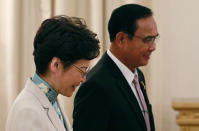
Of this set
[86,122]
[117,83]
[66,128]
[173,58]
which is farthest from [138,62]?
[173,58]

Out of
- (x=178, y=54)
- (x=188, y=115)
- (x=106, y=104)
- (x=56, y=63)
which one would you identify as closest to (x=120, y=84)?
(x=106, y=104)

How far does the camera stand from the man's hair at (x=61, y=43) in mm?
1654

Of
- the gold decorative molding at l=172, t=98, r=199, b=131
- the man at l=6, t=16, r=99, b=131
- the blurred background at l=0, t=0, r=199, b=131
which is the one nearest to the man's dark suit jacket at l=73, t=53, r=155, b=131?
the man at l=6, t=16, r=99, b=131

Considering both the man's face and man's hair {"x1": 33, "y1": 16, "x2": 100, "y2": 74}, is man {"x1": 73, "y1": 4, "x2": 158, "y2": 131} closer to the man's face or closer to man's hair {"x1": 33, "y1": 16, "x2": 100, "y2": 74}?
the man's face

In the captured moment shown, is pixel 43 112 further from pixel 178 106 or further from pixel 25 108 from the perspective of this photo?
pixel 178 106

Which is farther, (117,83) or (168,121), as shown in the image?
(168,121)

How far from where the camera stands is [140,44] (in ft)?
7.66

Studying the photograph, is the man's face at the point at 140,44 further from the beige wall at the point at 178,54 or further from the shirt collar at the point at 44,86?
the beige wall at the point at 178,54

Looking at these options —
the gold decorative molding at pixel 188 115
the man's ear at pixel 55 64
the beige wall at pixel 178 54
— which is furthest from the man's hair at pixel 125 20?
the beige wall at pixel 178 54

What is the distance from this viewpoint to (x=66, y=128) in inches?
71.4

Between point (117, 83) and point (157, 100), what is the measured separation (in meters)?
1.11

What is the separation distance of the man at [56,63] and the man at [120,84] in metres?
0.38

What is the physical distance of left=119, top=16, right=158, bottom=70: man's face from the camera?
2328 mm

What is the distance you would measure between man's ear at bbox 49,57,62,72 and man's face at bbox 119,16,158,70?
714mm
